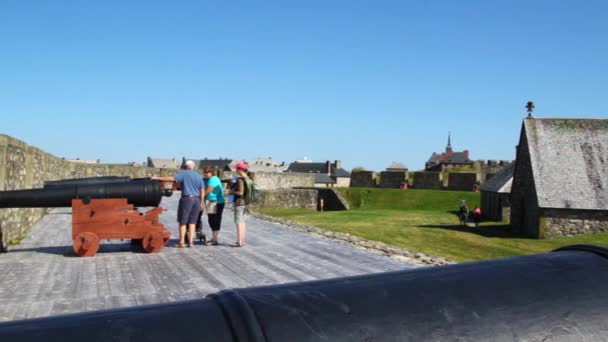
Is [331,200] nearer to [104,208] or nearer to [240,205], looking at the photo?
[240,205]

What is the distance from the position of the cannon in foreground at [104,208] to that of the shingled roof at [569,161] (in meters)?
16.6

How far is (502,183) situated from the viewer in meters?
27.1

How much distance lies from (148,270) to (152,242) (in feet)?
4.55

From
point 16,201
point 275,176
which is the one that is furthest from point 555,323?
point 275,176

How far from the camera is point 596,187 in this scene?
20406 millimetres

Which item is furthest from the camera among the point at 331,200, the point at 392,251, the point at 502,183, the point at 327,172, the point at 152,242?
the point at 327,172

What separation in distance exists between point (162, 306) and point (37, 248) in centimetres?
772

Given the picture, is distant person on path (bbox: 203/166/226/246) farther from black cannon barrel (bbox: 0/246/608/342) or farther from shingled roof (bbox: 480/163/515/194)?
shingled roof (bbox: 480/163/515/194)

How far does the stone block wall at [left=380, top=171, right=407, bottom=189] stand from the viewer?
40.4 meters

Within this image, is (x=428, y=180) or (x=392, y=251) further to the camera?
(x=428, y=180)

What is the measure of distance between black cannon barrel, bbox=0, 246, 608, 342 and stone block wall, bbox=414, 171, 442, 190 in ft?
123

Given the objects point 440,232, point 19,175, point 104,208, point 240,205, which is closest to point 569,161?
point 440,232

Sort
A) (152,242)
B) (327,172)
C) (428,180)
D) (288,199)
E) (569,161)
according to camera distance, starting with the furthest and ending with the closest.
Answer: (327,172) → (428,180) → (288,199) → (569,161) → (152,242)

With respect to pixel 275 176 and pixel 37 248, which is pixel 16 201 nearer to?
pixel 37 248
